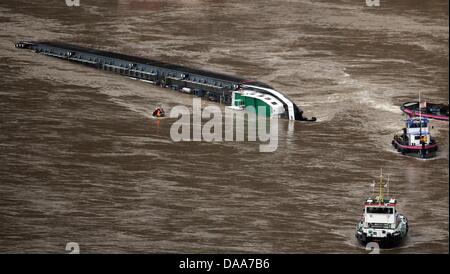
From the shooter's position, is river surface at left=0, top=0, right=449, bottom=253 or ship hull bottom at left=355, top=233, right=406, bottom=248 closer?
ship hull bottom at left=355, top=233, right=406, bottom=248

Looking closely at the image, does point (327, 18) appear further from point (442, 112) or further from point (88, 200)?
point (88, 200)

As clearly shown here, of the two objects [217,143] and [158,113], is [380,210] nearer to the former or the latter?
[217,143]

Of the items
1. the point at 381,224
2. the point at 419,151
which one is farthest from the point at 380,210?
the point at 419,151

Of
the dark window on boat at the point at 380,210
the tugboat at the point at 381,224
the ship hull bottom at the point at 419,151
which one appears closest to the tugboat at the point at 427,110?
the ship hull bottom at the point at 419,151

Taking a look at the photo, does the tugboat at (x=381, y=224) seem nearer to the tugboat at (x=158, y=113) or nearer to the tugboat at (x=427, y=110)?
the tugboat at (x=427, y=110)

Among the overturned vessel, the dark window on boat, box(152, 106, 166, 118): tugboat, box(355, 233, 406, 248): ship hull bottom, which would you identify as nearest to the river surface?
box(355, 233, 406, 248): ship hull bottom

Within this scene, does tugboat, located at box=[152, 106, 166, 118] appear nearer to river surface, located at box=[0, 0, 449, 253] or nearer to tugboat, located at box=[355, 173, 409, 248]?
river surface, located at box=[0, 0, 449, 253]
